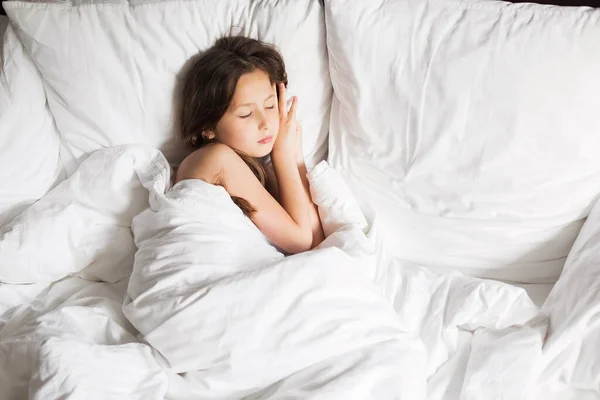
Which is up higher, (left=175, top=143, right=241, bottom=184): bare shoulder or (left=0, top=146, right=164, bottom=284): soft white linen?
(left=175, top=143, right=241, bottom=184): bare shoulder

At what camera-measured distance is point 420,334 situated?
1.14 m

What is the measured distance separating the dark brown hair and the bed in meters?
0.04

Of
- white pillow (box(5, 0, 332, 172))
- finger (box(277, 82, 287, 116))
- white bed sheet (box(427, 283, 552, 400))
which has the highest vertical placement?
white pillow (box(5, 0, 332, 172))

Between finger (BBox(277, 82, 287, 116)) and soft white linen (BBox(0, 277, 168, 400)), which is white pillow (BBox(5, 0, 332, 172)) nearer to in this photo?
finger (BBox(277, 82, 287, 116))

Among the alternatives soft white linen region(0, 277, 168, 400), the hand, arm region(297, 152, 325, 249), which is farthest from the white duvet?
the hand

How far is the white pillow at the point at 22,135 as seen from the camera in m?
1.30

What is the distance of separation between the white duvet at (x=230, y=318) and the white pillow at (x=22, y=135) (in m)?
0.08

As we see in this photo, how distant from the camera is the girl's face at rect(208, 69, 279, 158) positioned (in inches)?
50.6

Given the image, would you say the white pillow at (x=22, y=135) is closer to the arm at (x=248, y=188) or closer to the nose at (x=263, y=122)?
the arm at (x=248, y=188)

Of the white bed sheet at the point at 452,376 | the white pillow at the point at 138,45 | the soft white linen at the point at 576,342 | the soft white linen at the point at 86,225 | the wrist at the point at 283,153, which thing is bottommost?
the white bed sheet at the point at 452,376

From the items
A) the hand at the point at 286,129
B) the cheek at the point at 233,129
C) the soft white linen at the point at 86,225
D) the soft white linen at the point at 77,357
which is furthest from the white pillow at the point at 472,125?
the soft white linen at the point at 77,357

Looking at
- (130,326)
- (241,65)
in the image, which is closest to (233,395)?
(130,326)

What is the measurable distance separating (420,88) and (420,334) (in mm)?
509

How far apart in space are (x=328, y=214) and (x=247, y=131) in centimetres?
26
